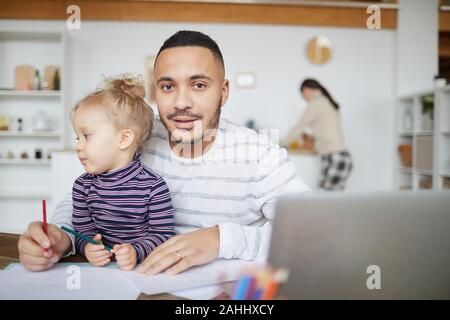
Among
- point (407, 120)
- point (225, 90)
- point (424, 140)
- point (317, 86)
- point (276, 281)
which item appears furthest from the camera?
point (407, 120)

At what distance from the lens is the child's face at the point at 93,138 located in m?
0.78

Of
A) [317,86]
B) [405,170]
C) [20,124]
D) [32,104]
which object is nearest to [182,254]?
[317,86]

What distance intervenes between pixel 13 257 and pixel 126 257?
260 mm

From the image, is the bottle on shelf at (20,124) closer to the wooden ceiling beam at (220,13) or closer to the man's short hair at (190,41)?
the wooden ceiling beam at (220,13)

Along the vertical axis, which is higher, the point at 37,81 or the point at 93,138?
the point at 37,81

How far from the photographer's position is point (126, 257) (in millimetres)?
695

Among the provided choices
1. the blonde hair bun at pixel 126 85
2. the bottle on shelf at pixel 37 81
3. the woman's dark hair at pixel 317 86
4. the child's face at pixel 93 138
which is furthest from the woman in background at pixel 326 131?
the child's face at pixel 93 138

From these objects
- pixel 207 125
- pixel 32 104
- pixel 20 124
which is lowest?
pixel 207 125

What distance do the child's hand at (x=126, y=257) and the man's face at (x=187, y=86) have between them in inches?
10.0

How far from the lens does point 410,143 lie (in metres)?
4.50

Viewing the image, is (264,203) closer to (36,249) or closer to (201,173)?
(201,173)
